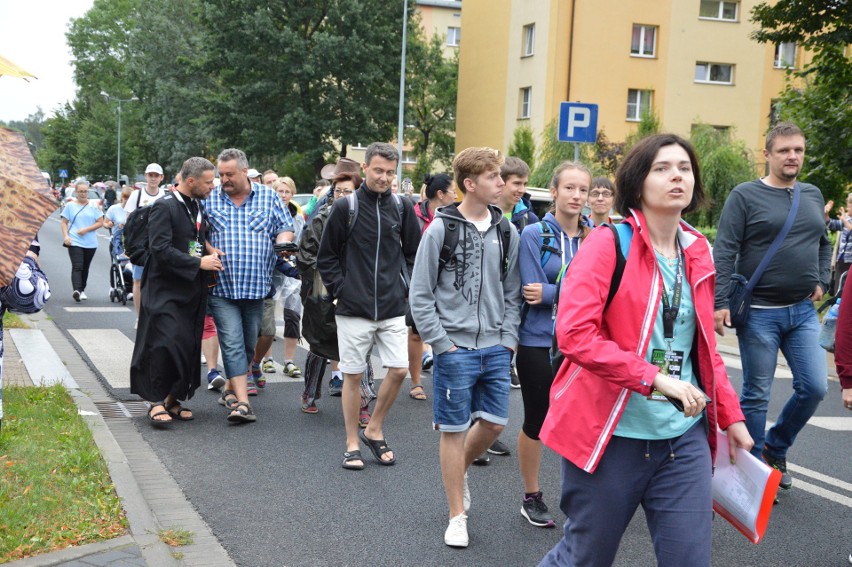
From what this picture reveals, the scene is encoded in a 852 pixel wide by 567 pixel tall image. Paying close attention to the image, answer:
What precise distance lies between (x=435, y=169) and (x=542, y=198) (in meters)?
48.6

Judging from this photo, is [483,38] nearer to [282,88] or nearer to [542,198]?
[282,88]

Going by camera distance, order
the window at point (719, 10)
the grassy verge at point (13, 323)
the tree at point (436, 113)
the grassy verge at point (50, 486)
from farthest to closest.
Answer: the tree at point (436, 113) → the window at point (719, 10) → the grassy verge at point (13, 323) → the grassy verge at point (50, 486)

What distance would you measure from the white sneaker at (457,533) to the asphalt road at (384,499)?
0.05m

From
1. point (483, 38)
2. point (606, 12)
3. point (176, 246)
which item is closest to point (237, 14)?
point (483, 38)

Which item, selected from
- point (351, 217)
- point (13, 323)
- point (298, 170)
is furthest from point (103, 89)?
point (351, 217)

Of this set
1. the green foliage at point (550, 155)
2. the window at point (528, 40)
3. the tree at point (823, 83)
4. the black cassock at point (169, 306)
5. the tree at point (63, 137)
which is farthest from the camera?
the tree at point (63, 137)

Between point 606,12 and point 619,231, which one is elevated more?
point 606,12

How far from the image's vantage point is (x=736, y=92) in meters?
39.2

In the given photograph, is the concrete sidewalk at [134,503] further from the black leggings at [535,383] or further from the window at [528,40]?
the window at [528,40]

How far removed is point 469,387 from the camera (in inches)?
185

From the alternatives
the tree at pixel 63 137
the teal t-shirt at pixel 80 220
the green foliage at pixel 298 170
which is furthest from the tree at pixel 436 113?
the teal t-shirt at pixel 80 220

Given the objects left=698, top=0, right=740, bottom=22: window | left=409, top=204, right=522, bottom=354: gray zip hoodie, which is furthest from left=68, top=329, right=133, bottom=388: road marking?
left=698, top=0, right=740, bottom=22: window

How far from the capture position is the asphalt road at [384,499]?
4.62 m

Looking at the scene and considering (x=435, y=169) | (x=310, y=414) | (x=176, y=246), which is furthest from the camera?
(x=435, y=169)
